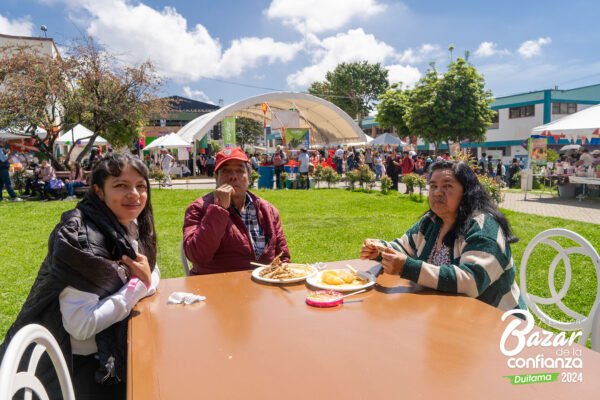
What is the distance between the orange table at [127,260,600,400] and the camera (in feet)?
3.98

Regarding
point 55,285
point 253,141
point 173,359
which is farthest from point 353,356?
point 253,141

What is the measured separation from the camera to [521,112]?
34.1 m

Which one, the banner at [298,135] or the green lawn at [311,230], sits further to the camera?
the banner at [298,135]

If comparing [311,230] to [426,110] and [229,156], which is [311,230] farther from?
[426,110]

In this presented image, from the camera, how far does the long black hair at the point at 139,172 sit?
2.04 m

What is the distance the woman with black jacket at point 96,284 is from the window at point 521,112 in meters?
36.7

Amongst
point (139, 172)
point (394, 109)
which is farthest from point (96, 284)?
point (394, 109)

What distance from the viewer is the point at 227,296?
2088 mm

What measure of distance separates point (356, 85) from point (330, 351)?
2248 inches

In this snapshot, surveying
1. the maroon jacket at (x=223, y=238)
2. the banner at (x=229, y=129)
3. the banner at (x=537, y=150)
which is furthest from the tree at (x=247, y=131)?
the maroon jacket at (x=223, y=238)

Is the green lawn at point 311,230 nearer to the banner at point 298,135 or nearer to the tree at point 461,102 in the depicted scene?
the banner at point 298,135

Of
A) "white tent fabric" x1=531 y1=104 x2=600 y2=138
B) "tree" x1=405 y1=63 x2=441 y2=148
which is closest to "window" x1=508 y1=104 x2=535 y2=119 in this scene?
"tree" x1=405 y1=63 x2=441 y2=148

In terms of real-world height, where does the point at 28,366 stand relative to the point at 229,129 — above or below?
below

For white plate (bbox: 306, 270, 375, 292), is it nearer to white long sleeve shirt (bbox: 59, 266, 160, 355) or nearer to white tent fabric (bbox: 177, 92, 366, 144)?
white long sleeve shirt (bbox: 59, 266, 160, 355)
